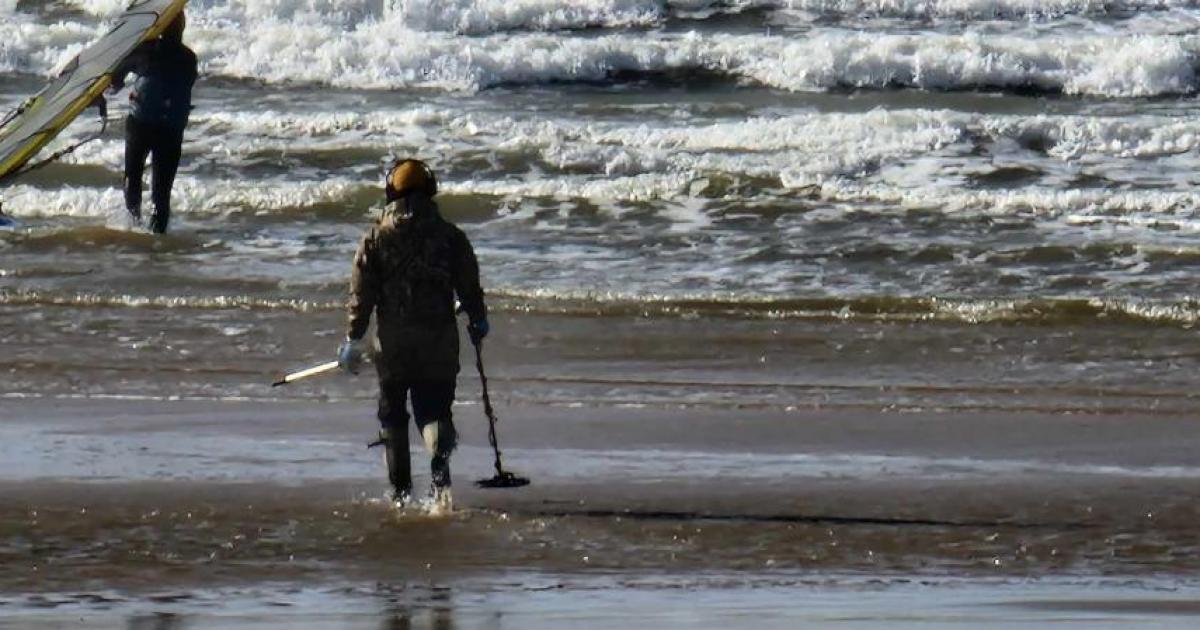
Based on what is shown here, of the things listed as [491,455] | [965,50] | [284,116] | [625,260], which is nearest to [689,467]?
[491,455]

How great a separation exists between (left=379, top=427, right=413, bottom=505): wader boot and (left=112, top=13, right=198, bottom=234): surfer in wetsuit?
7.22 meters

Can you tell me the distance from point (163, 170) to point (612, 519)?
8.15 m

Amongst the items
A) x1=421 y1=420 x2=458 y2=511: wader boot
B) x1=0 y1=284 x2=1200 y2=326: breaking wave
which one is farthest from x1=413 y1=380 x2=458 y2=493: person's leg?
x1=0 y1=284 x2=1200 y2=326: breaking wave

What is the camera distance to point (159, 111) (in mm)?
15562

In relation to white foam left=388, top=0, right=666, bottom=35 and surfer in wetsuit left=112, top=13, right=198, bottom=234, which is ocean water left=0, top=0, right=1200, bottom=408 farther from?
surfer in wetsuit left=112, top=13, right=198, bottom=234

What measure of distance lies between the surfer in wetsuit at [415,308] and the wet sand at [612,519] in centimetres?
27

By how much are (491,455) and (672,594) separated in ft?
7.89

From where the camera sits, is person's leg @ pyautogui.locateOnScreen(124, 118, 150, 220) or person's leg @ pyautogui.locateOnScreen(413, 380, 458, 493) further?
person's leg @ pyautogui.locateOnScreen(124, 118, 150, 220)

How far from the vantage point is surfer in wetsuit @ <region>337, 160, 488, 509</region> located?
813 centimetres

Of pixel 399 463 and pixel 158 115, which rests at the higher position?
pixel 158 115

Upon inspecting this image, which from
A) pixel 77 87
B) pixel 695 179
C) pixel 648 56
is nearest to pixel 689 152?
pixel 695 179

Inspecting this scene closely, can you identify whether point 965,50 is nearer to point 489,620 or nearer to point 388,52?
point 388,52

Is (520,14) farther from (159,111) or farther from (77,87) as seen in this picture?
(77,87)

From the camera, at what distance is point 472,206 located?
17.2 metres
